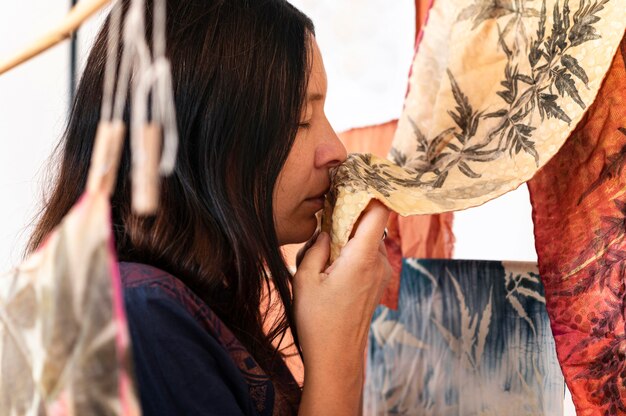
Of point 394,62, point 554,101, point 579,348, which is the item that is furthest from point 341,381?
point 394,62

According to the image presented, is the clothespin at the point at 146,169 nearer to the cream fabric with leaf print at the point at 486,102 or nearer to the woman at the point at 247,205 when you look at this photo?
the woman at the point at 247,205

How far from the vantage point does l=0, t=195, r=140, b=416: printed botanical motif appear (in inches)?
16.4

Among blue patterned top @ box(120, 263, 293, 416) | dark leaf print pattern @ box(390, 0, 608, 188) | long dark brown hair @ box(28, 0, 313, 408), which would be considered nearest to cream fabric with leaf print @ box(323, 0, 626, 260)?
dark leaf print pattern @ box(390, 0, 608, 188)

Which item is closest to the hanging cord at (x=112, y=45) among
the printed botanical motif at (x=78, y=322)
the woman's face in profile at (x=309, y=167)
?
the woman's face in profile at (x=309, y=167)

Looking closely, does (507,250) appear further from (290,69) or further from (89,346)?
(89,346)

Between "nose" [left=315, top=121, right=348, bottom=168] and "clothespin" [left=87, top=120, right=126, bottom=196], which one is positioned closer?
"clothespin" [left=87, top=120, right=126, bottom=196]

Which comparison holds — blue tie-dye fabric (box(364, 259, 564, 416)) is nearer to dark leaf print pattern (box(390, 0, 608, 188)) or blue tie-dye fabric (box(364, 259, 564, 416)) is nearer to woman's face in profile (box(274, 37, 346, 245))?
dark leaf print pattern (box(390, 0, 608, 188))

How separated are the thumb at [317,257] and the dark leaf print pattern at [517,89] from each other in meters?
0.15

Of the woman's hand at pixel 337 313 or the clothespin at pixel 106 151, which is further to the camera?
the woman's hand at pixel 337 313

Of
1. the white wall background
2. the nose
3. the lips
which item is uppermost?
the white wall background

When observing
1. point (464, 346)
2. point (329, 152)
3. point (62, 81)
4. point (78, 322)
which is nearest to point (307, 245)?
point (329, 152)

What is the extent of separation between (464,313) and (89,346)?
753mm

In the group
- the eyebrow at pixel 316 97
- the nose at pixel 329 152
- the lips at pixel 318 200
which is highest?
the eyebrow at pixel 316 97

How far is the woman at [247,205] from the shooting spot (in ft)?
2.50
